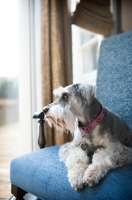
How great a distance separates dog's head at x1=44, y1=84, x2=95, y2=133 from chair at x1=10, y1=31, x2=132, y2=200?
0.90 feet

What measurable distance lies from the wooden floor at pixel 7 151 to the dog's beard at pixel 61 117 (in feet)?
3.09

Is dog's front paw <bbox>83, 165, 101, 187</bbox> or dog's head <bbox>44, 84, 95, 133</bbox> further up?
dog's head <bbox>44, 84, 95, 133</bbox>

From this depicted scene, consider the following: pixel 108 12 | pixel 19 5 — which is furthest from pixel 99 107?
pixel 108 12

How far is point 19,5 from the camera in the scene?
2395 mm

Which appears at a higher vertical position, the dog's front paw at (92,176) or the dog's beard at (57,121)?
the dog's beard at (57,121)

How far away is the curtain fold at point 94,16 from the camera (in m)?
2.62

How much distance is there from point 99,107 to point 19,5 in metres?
1.62

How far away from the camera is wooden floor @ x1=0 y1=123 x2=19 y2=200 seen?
2.02m

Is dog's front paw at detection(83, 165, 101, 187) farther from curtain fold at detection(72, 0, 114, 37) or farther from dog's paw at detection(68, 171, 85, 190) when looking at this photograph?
curtain fold at detection(72, 0, 114, 37)

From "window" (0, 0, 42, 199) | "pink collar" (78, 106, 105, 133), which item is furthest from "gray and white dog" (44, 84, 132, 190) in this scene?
"window" (0, 0, 42, 199)

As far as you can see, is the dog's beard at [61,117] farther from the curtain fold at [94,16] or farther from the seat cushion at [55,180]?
the curtain fold at [94,16]

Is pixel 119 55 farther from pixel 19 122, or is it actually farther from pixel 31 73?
pixel 19 122

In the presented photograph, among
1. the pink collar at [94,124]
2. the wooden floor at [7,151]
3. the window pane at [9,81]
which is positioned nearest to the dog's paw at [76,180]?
the pink collar at [94,124]

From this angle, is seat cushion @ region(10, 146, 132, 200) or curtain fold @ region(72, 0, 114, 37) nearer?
seat cushion @ region(10, 146, 132, 200)
